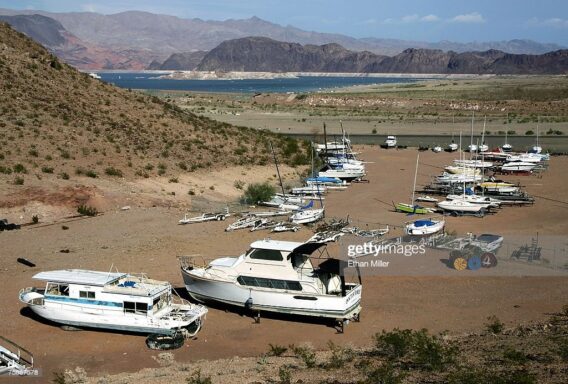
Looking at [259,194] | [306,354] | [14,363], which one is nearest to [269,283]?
[306,354]

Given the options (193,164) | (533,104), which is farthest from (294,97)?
(193,164)

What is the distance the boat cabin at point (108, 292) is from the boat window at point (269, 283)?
7.01ft

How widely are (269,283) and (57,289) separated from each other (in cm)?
569

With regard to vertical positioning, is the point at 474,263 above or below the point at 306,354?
below

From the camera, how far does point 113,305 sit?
1850 centimetres

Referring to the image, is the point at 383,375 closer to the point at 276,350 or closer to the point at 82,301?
the point at 276,350

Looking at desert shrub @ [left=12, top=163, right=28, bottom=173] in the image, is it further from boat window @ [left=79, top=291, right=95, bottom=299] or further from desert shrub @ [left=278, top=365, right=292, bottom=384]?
desert shrub @ [left=278, top=365, right=292, bottom=384]

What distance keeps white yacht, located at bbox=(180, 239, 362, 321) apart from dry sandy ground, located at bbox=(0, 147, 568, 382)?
556 mm

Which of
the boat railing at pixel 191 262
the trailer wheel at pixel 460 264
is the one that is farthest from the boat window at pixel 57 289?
the trailer wheel at pixel 460 264

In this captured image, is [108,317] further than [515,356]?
Yes

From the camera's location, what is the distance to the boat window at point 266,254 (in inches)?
774

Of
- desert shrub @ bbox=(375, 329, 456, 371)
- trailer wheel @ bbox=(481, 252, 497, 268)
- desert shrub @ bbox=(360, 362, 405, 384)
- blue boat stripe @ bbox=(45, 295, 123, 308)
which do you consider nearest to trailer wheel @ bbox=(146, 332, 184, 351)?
blue boat stripe @ bbox=(45, 295, 123, 308)

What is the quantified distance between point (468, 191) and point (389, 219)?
7533 mm

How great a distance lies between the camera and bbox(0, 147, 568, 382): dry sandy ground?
711 inches
